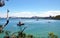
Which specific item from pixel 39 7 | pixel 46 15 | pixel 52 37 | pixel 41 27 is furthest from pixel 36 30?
pixel 52 37

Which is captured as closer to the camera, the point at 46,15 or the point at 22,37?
the point at 22,37

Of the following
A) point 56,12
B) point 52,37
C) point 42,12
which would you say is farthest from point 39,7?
point 52,37

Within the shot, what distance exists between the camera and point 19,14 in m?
3.00

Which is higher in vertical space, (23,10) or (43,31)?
(23,10)

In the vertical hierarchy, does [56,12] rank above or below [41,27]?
above

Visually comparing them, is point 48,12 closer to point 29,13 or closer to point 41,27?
point 29,13

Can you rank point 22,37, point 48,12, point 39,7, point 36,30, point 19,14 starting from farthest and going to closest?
point 36,30
point 48,12
point 39,7
point 19,14
point 22,37

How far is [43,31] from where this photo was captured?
14.9ft

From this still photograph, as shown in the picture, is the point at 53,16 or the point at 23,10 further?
the point at 53,16

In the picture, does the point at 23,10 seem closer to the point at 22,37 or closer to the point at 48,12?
the point at 48,12

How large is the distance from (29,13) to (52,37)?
1028 mm

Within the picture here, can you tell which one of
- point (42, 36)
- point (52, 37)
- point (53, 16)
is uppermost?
point (53, 16)

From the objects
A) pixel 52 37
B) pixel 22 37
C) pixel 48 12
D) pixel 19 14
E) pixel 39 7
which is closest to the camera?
pixel 22 37

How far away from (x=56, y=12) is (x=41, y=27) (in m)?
1.18
